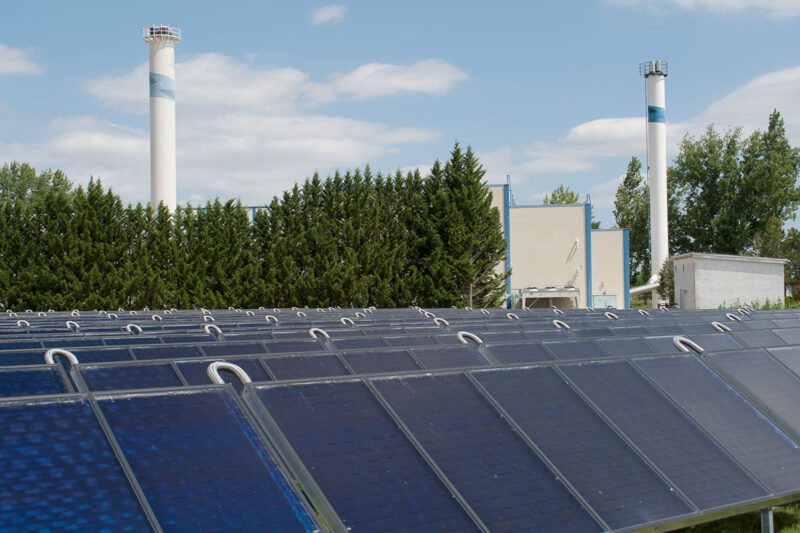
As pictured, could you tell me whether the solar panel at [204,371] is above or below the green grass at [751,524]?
above

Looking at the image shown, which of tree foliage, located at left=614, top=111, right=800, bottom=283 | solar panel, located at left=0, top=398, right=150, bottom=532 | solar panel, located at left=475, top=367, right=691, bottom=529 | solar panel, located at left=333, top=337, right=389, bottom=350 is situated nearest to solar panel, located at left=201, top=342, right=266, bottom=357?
solar panel, located at left=333, top=337, right=389, bottom=350

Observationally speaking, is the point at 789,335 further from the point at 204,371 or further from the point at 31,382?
the point at 31,382

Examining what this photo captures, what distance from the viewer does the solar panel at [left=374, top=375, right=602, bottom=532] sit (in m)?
3.17

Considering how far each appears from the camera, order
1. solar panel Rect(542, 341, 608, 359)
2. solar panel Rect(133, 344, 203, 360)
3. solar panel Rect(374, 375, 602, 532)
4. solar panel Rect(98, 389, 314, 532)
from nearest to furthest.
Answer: solar panel Rect(98, 389, 314, 532) → solar panel Rect(374, 375, 602, 532) → solar panel Rect(133, 344, 203, 360) → solar panel Rect(542, 341, 608, 359)

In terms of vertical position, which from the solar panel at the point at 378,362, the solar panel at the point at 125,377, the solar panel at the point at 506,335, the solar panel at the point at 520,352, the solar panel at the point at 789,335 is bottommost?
the solar panel at the point at 789,335

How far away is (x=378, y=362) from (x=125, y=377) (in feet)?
6.76

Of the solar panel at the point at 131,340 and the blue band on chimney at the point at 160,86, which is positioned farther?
the blue band on chimney at the point at 160,86

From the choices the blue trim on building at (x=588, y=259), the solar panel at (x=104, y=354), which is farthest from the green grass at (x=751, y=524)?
the blue trim on building at (x=588, y=259)

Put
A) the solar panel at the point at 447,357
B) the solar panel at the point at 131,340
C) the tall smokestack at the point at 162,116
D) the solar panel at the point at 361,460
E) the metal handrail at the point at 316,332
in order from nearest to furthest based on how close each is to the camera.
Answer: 1. the solar panel at the point at 361,460
2. the solar panel at the point at 447,357
3. the solar panel at the point at 131,340
4. the metal handrail at the point at 316,332
5. the tall smokestack at the point at 162,116

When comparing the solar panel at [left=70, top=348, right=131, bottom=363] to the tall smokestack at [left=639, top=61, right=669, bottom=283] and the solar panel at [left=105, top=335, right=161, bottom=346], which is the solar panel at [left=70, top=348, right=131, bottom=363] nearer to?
the solar panel at [left=105, top=335, right=161, bottom=346]

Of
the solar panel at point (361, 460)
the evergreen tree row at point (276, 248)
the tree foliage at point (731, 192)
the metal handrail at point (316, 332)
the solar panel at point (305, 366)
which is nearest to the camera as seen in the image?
the solar panel at point (361, 460)

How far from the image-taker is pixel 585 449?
3.87 meters

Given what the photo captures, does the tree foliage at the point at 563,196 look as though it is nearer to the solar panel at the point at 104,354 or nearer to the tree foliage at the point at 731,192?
the tree foliage at the point at 731,192

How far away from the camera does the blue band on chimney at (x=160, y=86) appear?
4203 cm
